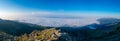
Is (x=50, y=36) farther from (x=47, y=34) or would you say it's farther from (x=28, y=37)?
(x=28, y=37)

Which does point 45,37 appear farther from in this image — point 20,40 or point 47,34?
point 20,40

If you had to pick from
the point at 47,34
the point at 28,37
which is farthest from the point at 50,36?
the point at 28,37

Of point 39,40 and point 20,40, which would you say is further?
point 20,40

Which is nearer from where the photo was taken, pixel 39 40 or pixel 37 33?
pixel 39 40

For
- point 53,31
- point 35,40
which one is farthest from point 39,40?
point 53,31

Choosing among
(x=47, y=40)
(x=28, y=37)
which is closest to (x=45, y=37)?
(x=47, y=40)

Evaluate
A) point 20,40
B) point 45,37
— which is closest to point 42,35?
point 45,37

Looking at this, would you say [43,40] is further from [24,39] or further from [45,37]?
[24,39]
